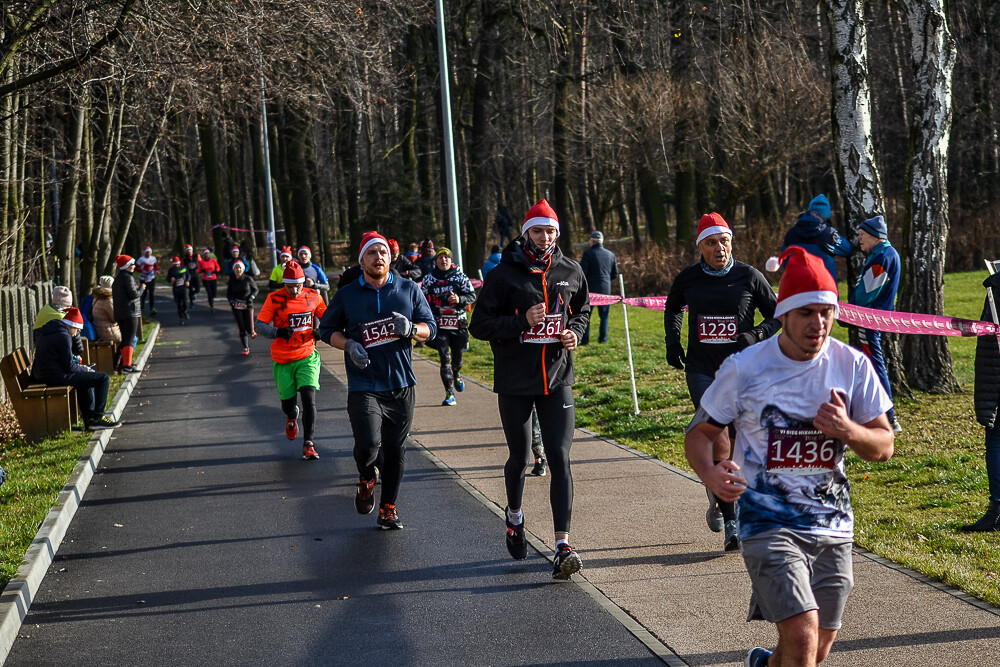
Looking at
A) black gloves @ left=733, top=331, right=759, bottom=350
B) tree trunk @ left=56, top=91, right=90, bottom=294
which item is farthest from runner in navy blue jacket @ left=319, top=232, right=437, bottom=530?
tree trunk @ left=56, top=91, right=90, bottom=294

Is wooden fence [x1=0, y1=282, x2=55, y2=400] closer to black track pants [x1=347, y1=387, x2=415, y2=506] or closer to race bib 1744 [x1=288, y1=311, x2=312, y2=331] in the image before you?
race bib 1744 [x1=288, y1=311, x2=312, y2=331]

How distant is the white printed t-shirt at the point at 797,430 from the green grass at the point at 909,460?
224 centimetres

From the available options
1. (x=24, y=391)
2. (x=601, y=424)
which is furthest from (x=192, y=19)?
(x=601, y=424)

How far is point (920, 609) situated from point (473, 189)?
31.2 metres

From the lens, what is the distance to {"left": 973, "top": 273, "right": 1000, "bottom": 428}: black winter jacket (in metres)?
6.58

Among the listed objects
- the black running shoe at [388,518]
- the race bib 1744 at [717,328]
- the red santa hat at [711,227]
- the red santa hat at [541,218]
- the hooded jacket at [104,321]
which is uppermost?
the red santa hat at [541,218]

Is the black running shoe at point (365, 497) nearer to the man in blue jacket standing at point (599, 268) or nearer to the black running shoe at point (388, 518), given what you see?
the black running shoe at point (388, 518)

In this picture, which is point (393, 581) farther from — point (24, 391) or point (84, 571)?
point (24, 391)

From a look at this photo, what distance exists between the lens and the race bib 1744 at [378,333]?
7.55 metres

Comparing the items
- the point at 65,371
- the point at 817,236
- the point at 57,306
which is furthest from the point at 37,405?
the point at 817,236

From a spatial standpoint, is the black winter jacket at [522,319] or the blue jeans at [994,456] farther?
the blue jeans at [994,456]

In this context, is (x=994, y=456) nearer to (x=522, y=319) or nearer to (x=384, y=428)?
(x=522, y=319)

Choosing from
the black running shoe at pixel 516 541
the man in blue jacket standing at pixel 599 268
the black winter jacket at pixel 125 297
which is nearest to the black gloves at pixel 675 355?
the black running shoe at pixel 516 541

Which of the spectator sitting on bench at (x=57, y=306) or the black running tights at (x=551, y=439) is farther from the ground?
the spectator sitting on bench at (x=57, y=306)
